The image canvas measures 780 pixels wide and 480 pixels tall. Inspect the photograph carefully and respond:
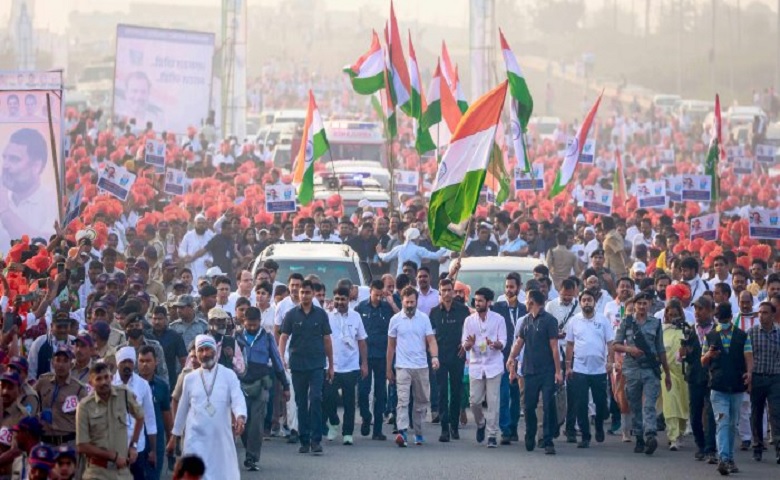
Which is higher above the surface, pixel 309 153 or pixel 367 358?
pixel 309 153

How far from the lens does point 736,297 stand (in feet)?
68.6

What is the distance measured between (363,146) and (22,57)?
33.1 metres

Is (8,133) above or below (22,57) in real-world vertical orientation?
below

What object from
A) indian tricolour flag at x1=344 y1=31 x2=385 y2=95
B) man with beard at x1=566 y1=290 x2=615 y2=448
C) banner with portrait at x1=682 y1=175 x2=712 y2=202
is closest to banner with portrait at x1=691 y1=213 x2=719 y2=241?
banner with portrait at x1=682 y1=175 x2=712 y2=202

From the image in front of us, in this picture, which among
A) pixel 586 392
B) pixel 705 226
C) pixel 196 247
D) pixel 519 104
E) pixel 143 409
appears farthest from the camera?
pixel 519 104

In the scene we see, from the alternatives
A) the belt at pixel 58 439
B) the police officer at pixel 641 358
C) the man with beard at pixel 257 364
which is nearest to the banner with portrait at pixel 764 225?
the police officer at pixel 641 358

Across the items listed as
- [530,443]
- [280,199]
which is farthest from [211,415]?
[280,199]

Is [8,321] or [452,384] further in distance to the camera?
[452,384]

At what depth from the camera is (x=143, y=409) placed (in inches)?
515

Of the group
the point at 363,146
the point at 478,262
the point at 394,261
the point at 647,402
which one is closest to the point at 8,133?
the point at 394,261

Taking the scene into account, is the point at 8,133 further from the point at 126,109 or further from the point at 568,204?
the point at 126,109

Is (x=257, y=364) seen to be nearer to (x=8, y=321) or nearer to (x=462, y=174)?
(x=8, y=321)

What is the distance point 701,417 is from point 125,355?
20.1 ft

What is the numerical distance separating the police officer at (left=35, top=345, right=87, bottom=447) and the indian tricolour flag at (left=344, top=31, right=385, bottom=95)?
1707 cm
